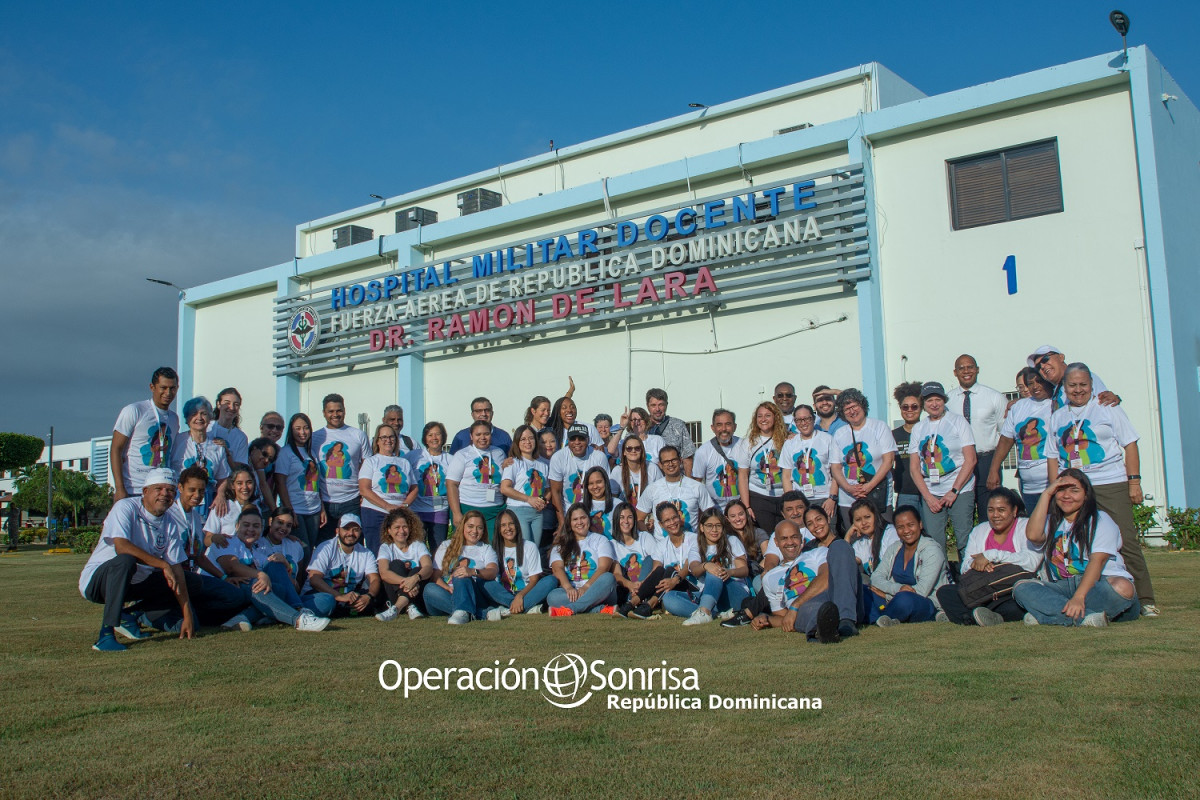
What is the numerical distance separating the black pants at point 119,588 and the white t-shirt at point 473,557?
2097mm

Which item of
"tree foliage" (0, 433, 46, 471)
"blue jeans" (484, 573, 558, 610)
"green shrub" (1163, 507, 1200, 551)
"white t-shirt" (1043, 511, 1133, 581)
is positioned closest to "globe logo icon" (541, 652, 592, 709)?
"blue jeans" (484, 573, 558, 610)

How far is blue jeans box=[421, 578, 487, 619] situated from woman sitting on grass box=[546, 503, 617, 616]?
0.58 meters

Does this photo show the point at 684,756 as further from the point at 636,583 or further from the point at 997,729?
the point at 636,583

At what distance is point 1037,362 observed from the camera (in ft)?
24.0

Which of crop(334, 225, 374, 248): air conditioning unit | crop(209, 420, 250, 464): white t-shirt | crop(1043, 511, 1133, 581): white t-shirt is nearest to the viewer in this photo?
crop(1043, 511, 1133, 581): white t-shirt

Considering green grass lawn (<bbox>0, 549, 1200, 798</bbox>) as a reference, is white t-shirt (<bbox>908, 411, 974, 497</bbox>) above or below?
above

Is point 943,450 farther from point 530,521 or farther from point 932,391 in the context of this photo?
point 530,521

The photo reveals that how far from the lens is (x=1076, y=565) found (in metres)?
6.19

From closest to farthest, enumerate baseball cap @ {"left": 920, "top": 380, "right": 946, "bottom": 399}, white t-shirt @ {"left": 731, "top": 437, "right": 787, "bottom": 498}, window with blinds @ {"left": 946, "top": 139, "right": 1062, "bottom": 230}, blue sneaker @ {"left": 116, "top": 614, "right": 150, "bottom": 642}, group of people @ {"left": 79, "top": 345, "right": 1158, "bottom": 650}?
group of people @ {"left": 79, "top": 345, "right": 1158, "bottom": 650}
blue sneaker @ {"left": 116, "top": 614, "right": 150, "bottom": 642}
baseball cap @ {"left": 920, "top": 380, "right": 946, "bottom": 399}
white t-shirt @ {"left": 731, "top": 437, "right": 787, "bottom": 498}
window with blinds @ {"left": 946, "top": 139, "right": 1062, "bottom": 230}

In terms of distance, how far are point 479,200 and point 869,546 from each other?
12908 mm

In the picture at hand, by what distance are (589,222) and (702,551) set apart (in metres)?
9.08

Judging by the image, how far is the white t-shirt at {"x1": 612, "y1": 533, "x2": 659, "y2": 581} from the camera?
793 cm

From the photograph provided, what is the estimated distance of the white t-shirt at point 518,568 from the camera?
26.2ft

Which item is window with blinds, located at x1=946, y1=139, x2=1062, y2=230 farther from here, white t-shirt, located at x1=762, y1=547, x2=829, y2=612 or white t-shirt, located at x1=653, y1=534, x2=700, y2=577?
white t-shirt, located at x1=762, y1=547, x2=829, y2=612
